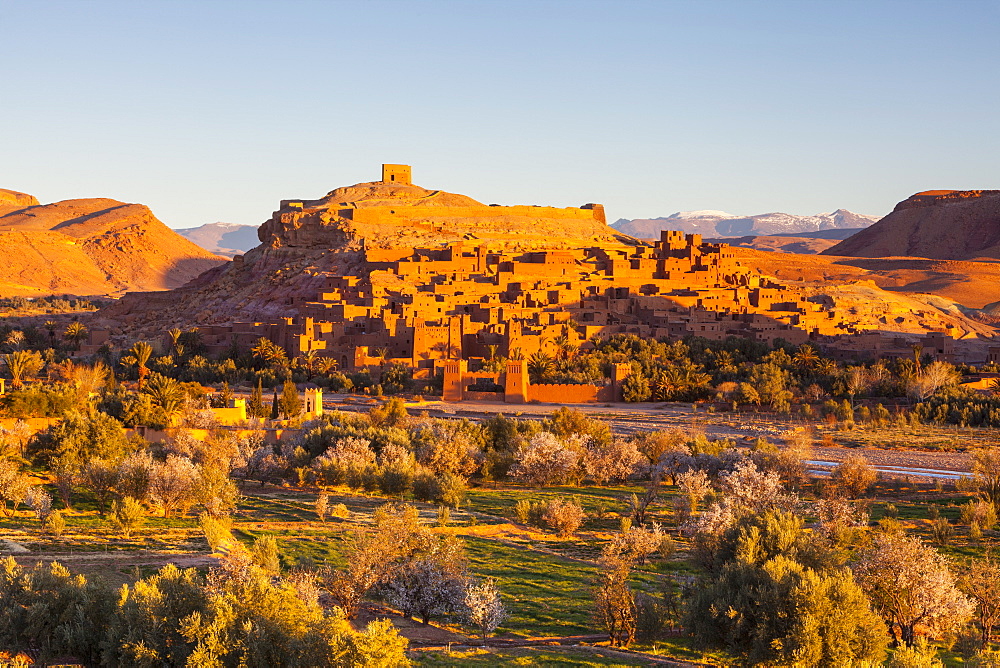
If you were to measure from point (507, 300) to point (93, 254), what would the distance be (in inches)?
3249

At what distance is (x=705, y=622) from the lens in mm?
12094

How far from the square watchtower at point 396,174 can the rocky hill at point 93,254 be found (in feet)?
116

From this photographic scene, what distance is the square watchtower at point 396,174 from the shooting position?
76.2 meters

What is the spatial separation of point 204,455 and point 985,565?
1482cm

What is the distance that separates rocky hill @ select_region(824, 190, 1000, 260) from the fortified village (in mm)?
52575

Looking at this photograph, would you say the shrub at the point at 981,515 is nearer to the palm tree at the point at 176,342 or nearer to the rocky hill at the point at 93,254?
the palm tree at the point at 176,342

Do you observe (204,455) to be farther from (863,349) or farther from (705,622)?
(863,349)

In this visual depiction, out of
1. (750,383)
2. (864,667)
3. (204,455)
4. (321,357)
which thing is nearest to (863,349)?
(750,383)

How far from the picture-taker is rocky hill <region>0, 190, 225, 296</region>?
355 feet

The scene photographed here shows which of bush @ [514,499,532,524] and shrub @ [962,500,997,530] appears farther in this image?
bush @ [514,499,532,524]

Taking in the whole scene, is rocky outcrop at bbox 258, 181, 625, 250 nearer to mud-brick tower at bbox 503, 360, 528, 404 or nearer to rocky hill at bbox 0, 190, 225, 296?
mud-brick tower at bbox 503, 360, 528, 404

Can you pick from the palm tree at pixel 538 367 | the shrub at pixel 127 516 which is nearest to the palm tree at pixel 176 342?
the palm tree at pixel 538 367

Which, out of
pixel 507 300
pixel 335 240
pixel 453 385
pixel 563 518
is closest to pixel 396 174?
pixel 335 240

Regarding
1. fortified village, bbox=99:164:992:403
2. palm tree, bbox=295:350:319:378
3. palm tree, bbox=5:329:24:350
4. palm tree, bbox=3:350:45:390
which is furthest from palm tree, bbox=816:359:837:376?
palm tree, bbox=5:329:24:350
